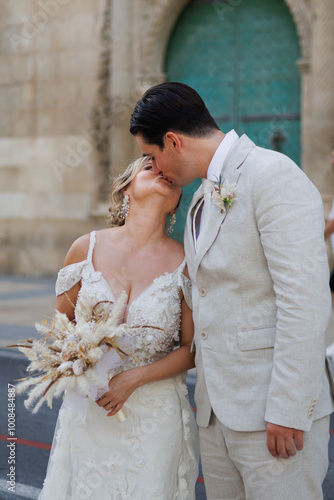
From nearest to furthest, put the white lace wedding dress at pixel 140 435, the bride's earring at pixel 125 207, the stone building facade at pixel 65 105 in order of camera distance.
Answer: the white lace wedding dress at pixel 140 435
the bride's earring at pixel 125 207
the stone building facade at pixel 65 105

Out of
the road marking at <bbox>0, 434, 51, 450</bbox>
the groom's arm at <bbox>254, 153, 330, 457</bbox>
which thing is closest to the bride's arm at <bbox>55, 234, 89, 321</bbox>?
the groom's arm at <bbox>254, 153, 330, 457</bbox>

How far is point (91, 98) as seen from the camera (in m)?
12.1

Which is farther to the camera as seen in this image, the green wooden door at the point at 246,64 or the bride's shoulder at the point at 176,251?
the green wooden door at the point at 246,64

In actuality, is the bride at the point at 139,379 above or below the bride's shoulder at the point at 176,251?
below

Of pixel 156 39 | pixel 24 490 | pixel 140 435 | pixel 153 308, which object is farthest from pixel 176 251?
pixel 156 39

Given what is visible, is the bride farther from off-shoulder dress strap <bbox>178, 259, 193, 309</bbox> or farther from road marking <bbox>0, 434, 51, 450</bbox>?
road marking <bbox>0, 434, 51, 450</bbox>

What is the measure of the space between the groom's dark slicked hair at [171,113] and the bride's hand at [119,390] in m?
0.93

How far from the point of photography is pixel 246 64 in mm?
11133

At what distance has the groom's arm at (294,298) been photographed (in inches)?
84.4

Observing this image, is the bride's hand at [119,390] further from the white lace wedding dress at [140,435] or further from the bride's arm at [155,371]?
the white lace wedding dress at [140,435]

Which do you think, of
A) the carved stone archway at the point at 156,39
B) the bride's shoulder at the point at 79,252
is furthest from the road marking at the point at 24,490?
the carved stone archway at the point at 156,39

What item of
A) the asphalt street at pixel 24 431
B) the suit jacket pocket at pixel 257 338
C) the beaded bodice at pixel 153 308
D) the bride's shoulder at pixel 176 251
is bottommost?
the asphalt street at pixel 24 431

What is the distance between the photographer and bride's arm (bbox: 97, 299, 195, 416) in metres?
2.59

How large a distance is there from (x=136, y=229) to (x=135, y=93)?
30.5 feet
